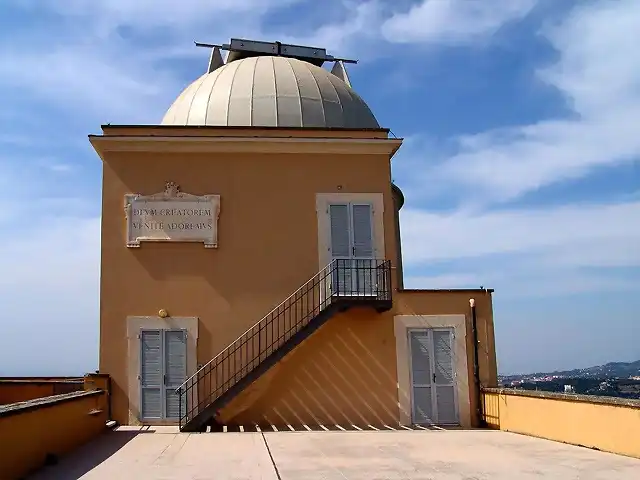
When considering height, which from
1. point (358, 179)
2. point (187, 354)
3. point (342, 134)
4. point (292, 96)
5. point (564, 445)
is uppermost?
point (292, 96)

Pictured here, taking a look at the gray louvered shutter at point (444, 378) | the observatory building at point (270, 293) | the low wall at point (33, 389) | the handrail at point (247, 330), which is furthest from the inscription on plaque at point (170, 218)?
the gray louvered shutter at point (444, 378)

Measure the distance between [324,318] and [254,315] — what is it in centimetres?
177

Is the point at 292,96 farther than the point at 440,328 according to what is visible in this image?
Yes

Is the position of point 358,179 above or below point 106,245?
above

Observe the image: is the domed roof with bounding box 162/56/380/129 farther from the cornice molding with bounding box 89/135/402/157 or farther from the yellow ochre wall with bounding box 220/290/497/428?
the yellow ochre wall with bounding box 220/290/497/428

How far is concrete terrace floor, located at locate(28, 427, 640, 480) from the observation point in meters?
9.62

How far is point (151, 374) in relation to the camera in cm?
1609

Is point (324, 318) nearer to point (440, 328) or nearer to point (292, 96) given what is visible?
point (440, 328)

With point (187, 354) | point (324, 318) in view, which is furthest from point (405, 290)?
point (187, 354)

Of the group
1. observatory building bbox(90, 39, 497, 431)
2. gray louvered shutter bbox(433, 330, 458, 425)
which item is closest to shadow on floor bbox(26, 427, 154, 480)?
observatory building bbox(90, 39, 497, 431)

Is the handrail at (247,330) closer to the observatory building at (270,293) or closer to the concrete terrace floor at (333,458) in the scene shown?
the observatory building at (270,293)

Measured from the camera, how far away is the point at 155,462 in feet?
35.3

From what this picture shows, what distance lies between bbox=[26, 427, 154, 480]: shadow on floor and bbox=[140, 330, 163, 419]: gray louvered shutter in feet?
4.43

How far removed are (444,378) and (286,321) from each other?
3842 millimetres
